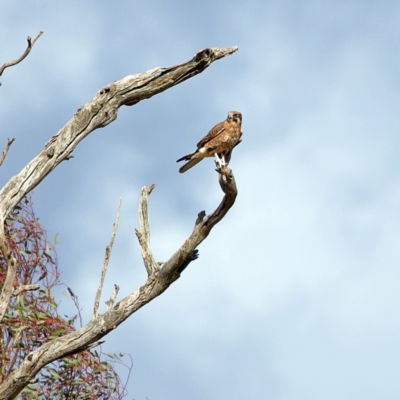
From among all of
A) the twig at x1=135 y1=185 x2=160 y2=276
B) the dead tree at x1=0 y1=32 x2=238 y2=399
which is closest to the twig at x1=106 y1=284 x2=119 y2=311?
the dead tree at x1=0 y1=32 x2=238 y2=399

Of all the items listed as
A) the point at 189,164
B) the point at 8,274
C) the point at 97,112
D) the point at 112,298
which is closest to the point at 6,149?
the point at 97,112

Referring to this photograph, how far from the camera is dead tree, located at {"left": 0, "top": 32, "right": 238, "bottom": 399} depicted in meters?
4.39

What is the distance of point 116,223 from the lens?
16.0ft

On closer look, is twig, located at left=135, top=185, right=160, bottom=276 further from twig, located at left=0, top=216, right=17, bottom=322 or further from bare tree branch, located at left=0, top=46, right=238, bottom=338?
twig, located at left=0, top=216, right=17, bottom=322

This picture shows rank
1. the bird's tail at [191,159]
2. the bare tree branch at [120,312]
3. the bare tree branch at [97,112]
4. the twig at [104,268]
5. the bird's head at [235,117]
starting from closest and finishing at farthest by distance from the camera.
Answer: the bare tree branch at [120,312]
the twig at [104,268]
the bare tree branch at [97,112]
the bird's tail at [191,159]
the bird's head at [235,117]

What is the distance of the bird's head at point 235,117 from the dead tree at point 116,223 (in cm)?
127

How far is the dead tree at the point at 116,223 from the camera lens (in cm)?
439

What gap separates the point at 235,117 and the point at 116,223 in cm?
201

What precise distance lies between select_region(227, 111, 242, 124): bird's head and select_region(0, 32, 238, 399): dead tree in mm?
1269

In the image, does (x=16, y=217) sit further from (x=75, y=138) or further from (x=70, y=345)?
(x=70, y=345)

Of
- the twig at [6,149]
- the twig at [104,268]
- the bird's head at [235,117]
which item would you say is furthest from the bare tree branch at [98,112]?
the bird's head at [235,117]

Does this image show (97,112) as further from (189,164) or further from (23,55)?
(189,164)

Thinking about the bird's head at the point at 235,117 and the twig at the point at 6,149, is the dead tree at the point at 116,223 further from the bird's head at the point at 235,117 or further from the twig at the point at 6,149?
the bird's head at the point at 235,117

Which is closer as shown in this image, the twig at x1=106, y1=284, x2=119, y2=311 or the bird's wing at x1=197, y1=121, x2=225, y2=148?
the twig at x1=106, y1=284, x2=119, y2=311
